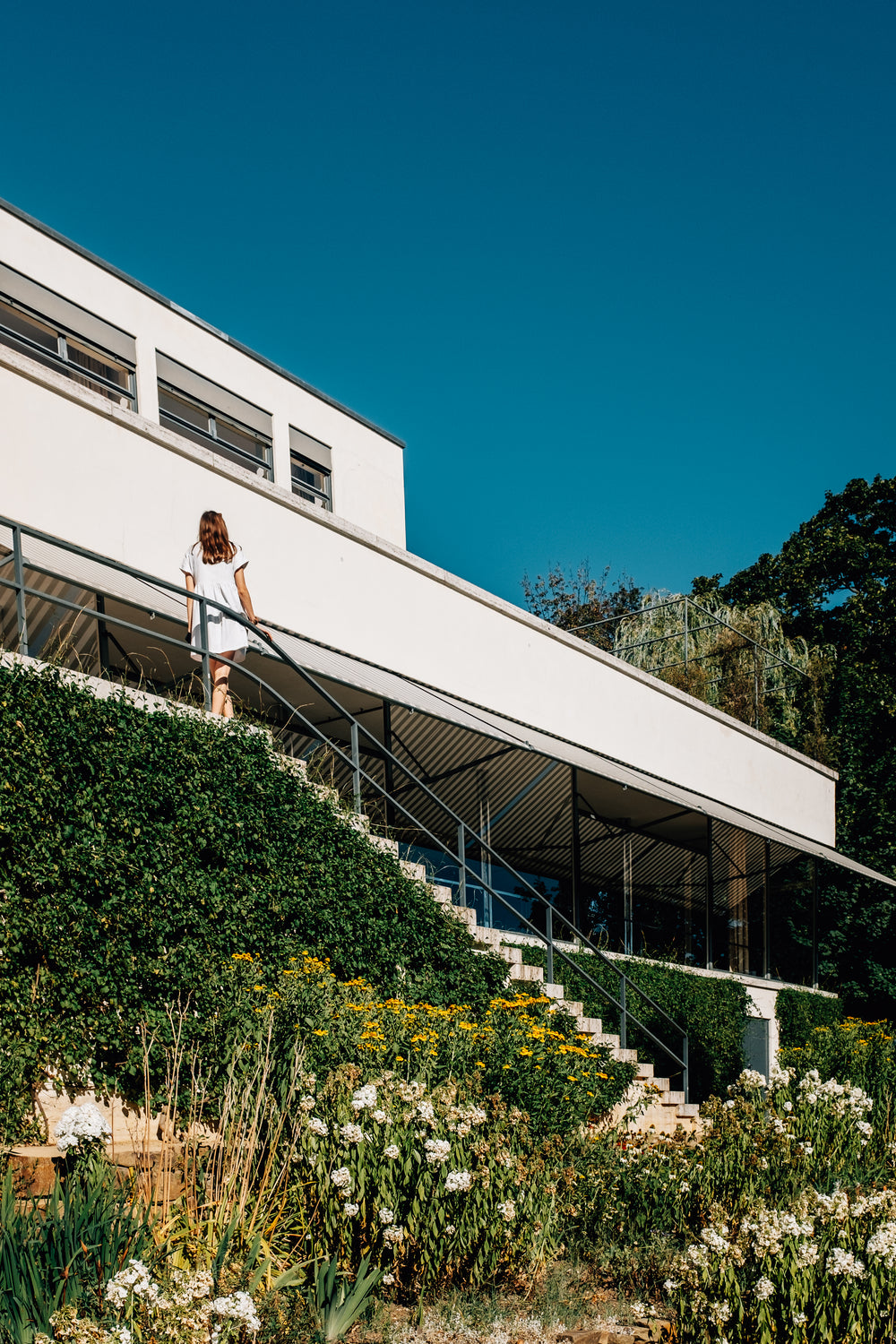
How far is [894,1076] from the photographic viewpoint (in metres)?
13.3

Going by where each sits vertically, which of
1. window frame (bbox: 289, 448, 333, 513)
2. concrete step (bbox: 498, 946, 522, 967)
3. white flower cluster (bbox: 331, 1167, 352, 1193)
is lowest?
white flower cluster (bbox: 331, 1167, 352, 1193)

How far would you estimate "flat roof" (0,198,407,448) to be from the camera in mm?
16469

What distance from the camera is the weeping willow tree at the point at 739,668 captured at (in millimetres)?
28156

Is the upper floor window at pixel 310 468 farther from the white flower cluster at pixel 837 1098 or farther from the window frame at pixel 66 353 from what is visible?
the white flower cluster at pixel 837 1098

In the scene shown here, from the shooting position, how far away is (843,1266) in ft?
15.1

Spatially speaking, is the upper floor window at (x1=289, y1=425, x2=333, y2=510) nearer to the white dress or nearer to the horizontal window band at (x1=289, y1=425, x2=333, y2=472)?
the horizontal window band at (x1=289, y1=425, x2=333, y2=472)

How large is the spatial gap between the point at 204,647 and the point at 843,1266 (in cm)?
722

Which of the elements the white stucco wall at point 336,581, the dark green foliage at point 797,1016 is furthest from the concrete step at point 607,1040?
the dark green foliage at point 797,1016

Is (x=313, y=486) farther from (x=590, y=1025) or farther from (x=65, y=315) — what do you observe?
(x=590, y=1025)

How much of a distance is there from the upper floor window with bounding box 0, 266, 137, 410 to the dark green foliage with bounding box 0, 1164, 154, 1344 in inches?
508

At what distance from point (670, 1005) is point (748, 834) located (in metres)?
5.35

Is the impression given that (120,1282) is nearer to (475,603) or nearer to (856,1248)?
(856,1248)

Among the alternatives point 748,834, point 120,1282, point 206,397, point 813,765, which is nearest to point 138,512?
point 206,397

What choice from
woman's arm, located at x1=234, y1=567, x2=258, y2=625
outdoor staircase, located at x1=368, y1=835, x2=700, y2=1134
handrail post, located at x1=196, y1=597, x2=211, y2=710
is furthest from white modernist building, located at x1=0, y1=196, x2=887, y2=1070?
outdoor staircase, located at x1=368, y1=835, x2=700, y2=1134
